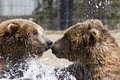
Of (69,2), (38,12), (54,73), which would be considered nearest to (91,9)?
(69,2)

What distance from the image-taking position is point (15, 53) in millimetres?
7605

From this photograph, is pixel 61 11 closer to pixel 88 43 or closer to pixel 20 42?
pixel 20 42

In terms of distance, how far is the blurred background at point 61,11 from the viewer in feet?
55.6

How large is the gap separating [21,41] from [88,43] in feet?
A: 3.18

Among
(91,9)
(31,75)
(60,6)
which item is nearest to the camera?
(31,75)

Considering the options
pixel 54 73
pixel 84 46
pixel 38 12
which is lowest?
pixel 38 12

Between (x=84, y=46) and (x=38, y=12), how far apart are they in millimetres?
11501

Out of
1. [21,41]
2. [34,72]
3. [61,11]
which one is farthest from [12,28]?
[61,11]

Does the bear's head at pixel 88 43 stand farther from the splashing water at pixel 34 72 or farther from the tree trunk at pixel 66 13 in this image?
the tree trunk at pixel 66 13

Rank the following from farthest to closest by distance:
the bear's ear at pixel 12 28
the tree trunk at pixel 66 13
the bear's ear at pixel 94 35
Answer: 1. the tree trunk at pixel 66 13
2. the bear's ear at pixel 12 28
3. the bear's ear at pixel 94 35

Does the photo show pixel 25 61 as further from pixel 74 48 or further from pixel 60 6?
pixel 60 6

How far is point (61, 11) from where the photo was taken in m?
17.6

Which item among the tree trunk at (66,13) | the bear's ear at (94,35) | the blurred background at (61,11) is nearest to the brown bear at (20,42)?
the bear's ear at (94,35)

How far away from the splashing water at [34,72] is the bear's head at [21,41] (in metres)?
0.14
